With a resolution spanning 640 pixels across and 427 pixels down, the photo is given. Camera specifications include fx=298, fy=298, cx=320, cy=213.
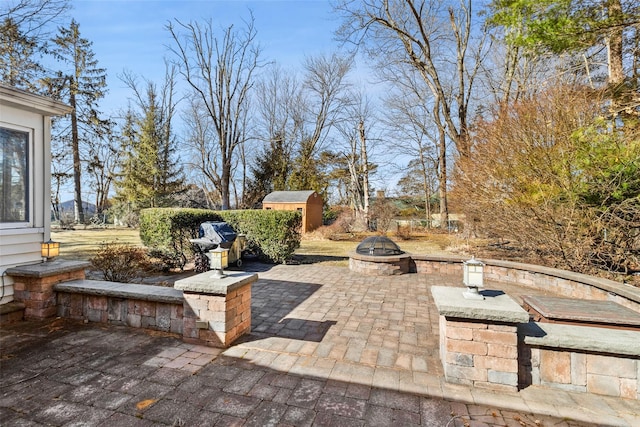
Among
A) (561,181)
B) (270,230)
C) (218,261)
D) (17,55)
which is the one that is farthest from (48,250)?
(17,55)

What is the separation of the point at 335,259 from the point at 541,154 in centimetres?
568

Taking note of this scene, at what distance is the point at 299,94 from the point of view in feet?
77.8

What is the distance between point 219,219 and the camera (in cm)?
826

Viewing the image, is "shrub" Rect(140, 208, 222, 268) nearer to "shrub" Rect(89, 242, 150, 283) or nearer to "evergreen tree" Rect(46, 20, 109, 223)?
"shrub" Rect(89, 242, 150, 283)

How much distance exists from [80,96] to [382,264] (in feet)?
76.2

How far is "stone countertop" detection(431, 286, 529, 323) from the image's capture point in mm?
2264

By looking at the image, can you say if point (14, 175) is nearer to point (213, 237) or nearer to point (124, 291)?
point (124, 291)

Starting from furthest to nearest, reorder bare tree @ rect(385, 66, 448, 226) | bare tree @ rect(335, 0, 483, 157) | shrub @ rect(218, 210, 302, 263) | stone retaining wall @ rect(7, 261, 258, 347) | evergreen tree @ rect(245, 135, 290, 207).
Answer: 1. evergreen tree @ rect(245, 135, 290, 207)
2. bare tree @ rect(385, 66, 448, 226)
3. bare tree @ rect(335, 0, 483, 157)
4. shrub @ rect(218, 210, 302, 263)
5. stone retaining wall @ rect(7, 261, 258, 347)

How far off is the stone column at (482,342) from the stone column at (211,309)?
1.96m

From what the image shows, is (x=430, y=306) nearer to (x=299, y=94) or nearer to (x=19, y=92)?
(x=19, y=92)

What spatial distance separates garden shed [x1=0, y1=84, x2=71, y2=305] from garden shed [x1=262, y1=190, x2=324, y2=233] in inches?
467

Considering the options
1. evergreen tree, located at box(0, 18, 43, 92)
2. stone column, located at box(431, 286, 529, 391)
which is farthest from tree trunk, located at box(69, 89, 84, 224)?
stone column, located at box(431, 286, 529, 391)

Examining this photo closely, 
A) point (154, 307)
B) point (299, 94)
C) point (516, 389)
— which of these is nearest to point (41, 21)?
point (154, 307)

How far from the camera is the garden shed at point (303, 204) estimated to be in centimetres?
1593
